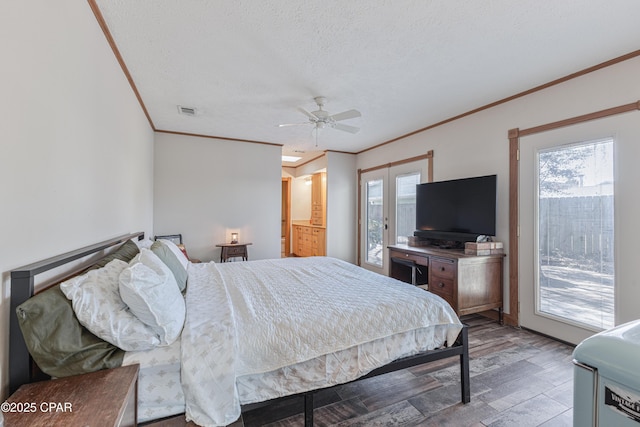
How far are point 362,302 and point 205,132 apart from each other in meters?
4.06

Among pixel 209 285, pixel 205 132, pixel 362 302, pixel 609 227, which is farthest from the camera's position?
pixel 205 132

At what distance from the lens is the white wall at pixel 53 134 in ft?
3.37

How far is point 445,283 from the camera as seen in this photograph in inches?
124

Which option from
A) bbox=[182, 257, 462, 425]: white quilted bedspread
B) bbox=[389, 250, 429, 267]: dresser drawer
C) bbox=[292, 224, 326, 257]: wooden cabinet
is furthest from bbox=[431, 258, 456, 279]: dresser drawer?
bbox=[292, 224, 326, 257]: wooden cabinet

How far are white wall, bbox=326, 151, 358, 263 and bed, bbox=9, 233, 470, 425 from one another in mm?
3643

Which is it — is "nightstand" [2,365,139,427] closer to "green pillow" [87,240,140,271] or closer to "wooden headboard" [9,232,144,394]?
"wooden headboard" [9,232,144,394]

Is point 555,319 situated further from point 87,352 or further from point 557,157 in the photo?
point 87,352

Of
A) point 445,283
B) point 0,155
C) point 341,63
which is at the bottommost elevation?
point 445,283

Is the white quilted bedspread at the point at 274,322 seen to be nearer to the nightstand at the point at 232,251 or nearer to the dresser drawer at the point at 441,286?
the dresser drawer at the point at 441,286

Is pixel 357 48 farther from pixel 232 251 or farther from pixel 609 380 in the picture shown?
pixel 232 251

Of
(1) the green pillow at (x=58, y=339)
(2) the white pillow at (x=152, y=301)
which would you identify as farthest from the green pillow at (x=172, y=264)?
(1) the green pillow at (x=58, y=339)

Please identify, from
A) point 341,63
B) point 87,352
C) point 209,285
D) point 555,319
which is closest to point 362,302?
point 209,285

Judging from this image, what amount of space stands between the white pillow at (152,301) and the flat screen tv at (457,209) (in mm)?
3243

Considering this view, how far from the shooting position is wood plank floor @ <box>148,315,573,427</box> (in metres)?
1.72
